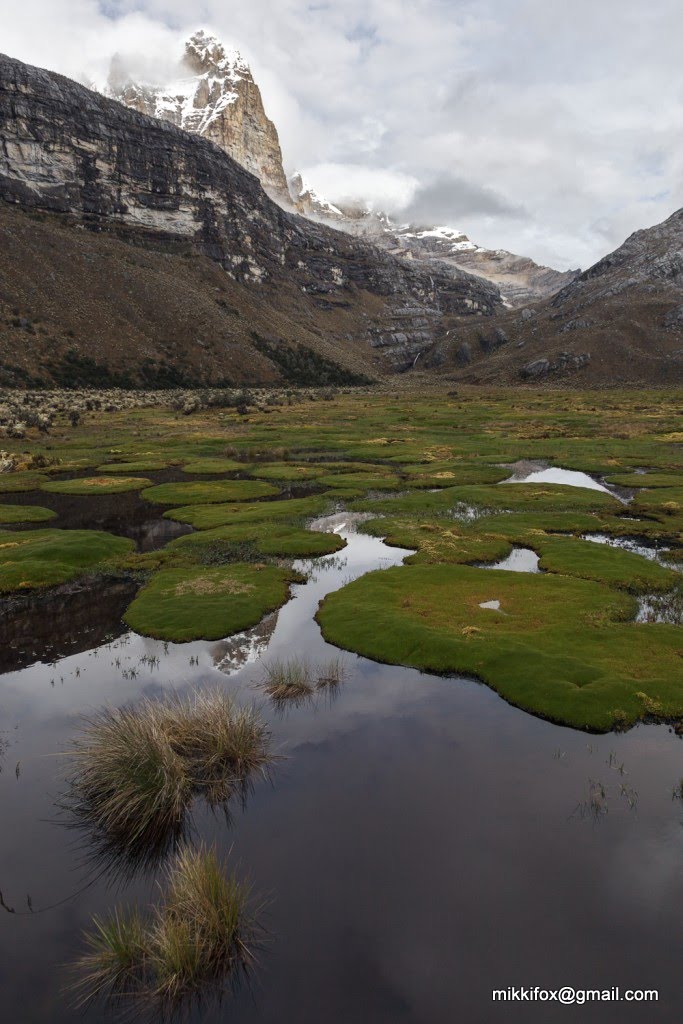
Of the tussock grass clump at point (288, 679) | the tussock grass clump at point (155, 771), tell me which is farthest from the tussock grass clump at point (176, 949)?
the tussock grass clump at point (288, 679)

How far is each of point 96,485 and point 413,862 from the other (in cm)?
3860

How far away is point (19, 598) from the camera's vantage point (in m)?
22.3

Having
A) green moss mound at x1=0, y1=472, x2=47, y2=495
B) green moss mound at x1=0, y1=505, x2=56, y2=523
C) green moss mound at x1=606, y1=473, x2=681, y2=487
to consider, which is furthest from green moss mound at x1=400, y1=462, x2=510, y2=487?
green moss mound at x1=0, y1=472, x2=47, y2=495

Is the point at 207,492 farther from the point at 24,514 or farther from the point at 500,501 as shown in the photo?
the point at 500,501

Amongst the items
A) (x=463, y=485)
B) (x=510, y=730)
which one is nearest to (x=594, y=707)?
(x=510, y=730)

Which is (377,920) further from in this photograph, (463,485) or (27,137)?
(27,137)

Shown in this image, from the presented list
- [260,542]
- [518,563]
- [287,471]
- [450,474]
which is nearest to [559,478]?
[450,474]

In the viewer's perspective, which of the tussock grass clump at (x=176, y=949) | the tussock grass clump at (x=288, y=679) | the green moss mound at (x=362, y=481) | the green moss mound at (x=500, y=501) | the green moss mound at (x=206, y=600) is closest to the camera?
the tussock grass clump at (x=176, y=949)

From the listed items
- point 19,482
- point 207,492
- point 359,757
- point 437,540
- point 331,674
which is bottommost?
point 19,482

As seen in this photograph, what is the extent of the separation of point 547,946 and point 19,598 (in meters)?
20.6

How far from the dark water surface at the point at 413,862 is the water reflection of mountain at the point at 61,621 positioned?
9.03 feet

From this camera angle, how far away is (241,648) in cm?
1844

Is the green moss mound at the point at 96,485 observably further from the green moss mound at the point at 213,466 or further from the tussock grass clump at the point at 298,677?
the tussock grass clump at the point at 298,677

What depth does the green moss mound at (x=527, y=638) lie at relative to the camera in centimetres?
1470
